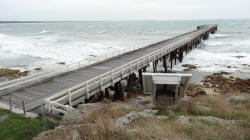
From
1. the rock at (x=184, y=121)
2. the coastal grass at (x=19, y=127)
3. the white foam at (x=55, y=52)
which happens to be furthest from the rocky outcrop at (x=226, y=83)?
the white foam at (x=55, y=52)

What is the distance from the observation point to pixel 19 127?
244 inches

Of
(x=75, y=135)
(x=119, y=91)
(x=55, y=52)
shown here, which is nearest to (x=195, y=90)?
(x=119, y=91)

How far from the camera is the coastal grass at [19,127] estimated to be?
5.83 m

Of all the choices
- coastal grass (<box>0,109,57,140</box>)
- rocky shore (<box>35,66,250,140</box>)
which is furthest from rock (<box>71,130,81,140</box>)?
coastal grass (<box>0,109,57,140</box>)

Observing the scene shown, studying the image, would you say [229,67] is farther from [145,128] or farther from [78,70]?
[145,128]

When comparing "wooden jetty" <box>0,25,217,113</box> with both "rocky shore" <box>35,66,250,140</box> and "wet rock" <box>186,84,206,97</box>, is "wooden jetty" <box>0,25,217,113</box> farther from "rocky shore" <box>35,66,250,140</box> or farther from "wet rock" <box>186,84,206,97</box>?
"wet rock" <box>186,84,206,97</box>

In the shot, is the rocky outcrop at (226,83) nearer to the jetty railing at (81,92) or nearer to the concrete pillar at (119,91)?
the jetty railing at (81,92)

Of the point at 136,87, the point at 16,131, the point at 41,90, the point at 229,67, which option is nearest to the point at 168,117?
the point at 16,131

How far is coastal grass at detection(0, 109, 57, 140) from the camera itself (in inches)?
230

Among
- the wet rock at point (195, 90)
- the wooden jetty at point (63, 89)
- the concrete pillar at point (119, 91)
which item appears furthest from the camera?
the wet rock at point (195, 90)

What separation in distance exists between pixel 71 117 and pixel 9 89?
5.90 metres

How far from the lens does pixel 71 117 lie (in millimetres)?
5887

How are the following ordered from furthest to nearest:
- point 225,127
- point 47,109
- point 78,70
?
point 78,70
point 47,109
point 225,127

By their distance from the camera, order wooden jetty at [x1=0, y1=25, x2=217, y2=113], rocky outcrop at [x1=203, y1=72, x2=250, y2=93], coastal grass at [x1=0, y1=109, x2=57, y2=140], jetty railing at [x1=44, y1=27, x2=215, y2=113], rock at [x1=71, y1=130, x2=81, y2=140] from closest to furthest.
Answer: rock at [x1=71, y1=130, x2=81, y2=140], coastal grass at [x1=0, y1=109, x2=57, y2=140], jetty railing at [x1=44, y1=27, x2=215, y2=113], wooden jetty at [x1=0, y1=25, x2=217, y2=113], rocky outcrop at [x1=203, y1=72, x2=250, y2=93]
